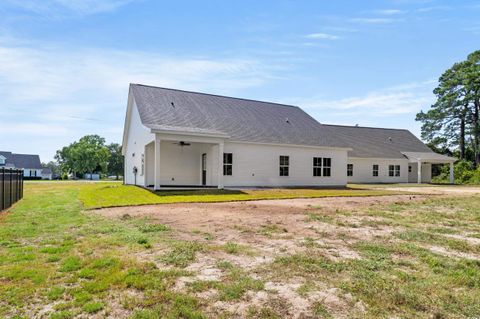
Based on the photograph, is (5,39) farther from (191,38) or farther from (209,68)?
(209,68)

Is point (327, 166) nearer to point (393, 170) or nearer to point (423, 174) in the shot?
point (393, 170)

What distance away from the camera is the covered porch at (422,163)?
31953 millimetres

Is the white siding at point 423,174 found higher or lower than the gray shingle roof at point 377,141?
lower

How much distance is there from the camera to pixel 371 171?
31.5 m

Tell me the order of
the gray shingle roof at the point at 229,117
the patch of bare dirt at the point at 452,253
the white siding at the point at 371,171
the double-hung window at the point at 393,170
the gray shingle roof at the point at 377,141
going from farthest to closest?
1. the double-hung window at the point at 393,170
2. the gray shingle roof at the point at 377,141
3. the white siding at the point at 371,171
4. the gray shingle roof at the point at 229,117
5. the patch of bare dirt at the point at 452,253

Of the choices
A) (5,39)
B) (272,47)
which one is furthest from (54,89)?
(272,47)

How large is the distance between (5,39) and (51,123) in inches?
1391

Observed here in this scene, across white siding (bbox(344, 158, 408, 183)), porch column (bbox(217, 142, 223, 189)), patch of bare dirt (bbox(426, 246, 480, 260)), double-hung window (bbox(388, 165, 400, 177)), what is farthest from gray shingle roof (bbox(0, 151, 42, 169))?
patch of bare dirt (bbox(426, 246, 480, 260))

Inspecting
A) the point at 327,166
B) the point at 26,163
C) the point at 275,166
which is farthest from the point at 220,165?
the point at 26,163

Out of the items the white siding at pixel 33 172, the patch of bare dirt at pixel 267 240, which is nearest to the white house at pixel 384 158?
the patch of bare dirt at pixel 267 240

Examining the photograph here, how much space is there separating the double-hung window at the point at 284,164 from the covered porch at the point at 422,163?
17391mm

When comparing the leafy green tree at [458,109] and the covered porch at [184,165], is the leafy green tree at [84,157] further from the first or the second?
the leafy green tree at [458,109]

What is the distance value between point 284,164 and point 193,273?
1814 centimetres

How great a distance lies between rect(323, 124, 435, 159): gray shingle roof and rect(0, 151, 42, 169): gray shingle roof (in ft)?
194
